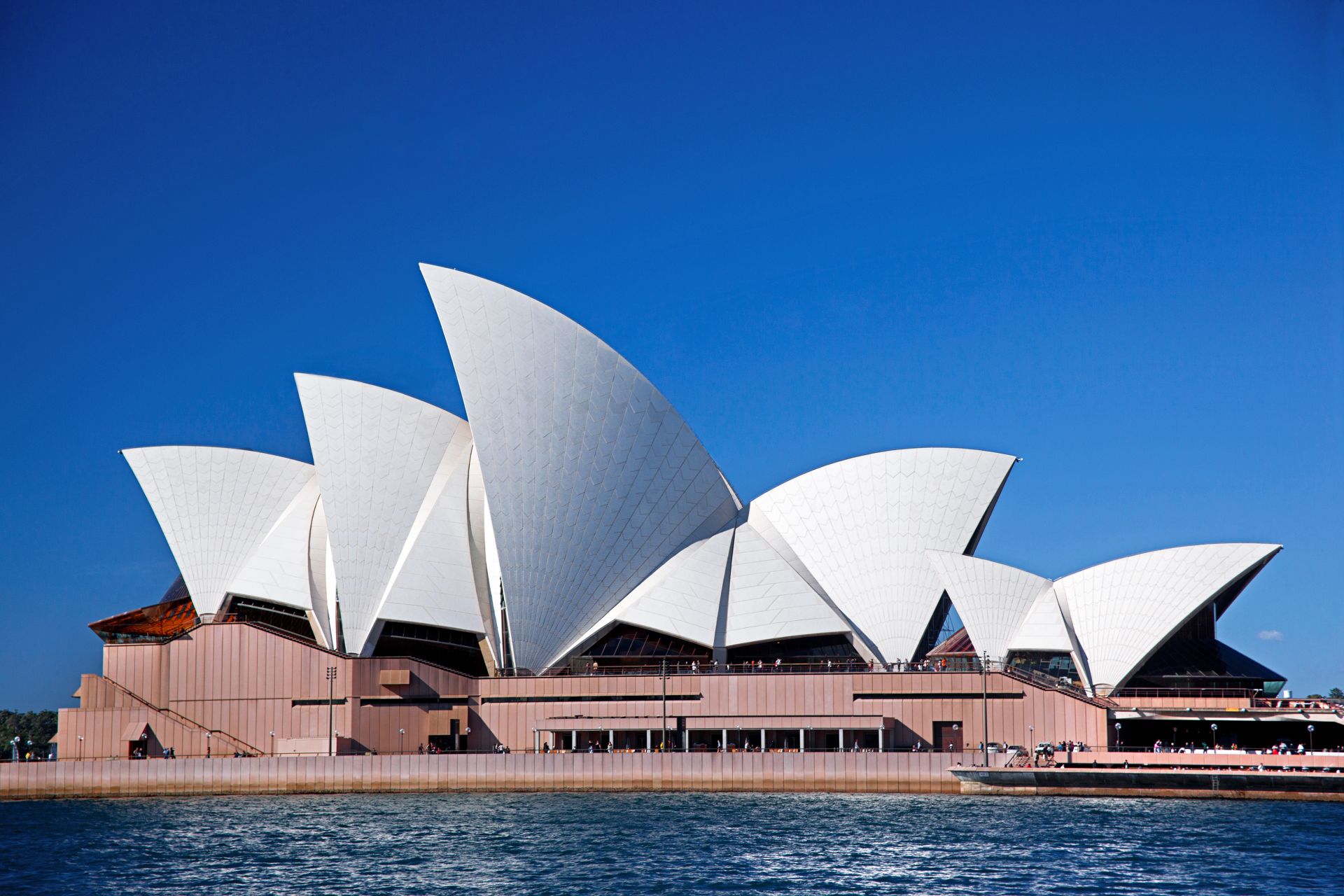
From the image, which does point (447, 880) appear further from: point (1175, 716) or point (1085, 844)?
point (1175, 716)

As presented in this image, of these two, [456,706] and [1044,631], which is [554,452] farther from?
[1044,631]

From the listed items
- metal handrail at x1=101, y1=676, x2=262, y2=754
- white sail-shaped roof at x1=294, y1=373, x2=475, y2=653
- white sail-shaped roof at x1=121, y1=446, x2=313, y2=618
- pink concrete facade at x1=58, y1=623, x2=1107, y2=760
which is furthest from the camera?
white sail-shaped roof at x1=121, y1=446, x2=313, y2=618

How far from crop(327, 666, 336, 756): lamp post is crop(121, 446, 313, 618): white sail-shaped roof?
7718 millimetres

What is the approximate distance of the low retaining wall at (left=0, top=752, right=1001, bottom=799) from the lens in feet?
164

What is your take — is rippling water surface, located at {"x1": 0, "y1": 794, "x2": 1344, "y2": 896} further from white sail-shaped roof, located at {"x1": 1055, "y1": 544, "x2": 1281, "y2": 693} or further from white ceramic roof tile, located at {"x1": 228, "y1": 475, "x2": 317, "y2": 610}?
white ceramic roof tile, located at {"x1": 228, "y1": 475, "x2": 317, "y2": 610}

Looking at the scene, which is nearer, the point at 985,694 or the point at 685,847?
the point at 685,847

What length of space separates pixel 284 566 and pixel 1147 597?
35512mm

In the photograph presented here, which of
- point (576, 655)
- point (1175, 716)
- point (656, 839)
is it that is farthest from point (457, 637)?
point (1175, 716)

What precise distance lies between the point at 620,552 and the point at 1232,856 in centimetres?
3054

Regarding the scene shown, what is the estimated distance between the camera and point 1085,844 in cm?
3425

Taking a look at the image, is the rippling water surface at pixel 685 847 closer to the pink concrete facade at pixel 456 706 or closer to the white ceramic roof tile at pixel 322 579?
the pink concrete facade at pixel 456 706

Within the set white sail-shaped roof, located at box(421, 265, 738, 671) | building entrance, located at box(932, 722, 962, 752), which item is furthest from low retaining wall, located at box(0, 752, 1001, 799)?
white sail-shaped roof, located at box(421, 265, 738, 671)

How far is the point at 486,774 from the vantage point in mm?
51625

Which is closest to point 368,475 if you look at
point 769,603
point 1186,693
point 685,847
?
point 769,603
